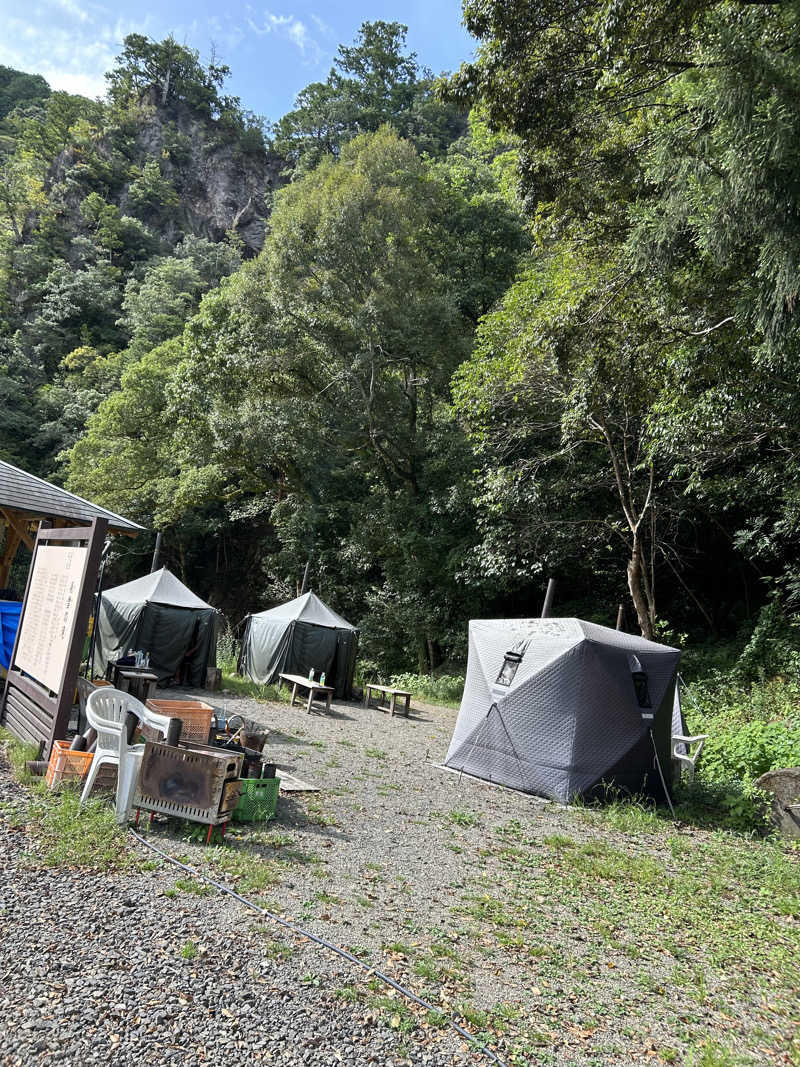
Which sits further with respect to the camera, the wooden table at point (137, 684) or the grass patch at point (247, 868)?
the wooden table at point (137, 684)

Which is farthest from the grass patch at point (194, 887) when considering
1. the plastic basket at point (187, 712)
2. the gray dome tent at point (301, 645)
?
the gray dome tent at point (301, 645)

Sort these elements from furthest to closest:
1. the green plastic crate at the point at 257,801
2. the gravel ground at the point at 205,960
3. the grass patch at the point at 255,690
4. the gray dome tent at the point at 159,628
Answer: the grass patch at the point at 255,690 < the gray dome tent at the point at 159,628 < the green plastic crate at the point at 257,801 < the gravel ground at the point at 205,960

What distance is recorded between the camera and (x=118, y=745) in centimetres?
521

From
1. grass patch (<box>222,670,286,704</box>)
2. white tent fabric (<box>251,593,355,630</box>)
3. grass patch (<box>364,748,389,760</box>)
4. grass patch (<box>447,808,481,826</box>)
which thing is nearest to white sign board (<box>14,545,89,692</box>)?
grass patch (<box>447,808,481,826</box>)

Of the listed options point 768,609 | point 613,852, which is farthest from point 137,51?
point 613,852

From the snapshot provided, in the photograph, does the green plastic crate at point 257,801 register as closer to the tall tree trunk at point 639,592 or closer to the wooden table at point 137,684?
the wooden table at point 137,684

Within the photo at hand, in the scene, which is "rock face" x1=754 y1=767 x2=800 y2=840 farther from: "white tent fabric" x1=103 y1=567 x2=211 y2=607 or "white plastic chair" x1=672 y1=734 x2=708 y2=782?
"white tent fabric" x1=103 y1=567 x2=211 y2=607

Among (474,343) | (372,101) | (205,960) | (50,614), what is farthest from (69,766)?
(372,101)

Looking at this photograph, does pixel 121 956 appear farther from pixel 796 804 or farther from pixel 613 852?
pixel 796 804

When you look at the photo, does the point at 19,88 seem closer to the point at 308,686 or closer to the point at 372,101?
the point at 372,101

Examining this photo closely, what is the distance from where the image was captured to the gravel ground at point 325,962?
269 cm

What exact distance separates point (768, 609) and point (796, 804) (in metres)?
7.63

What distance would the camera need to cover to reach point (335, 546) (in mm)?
22875

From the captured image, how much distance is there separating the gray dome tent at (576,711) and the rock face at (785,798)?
1109mm
